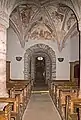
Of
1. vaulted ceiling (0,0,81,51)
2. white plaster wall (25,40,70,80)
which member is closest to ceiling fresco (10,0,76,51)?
vaulted ceiling (0,0,81,51)

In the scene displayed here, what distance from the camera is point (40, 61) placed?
3559 centimetres

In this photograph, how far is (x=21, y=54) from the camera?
20.7 m

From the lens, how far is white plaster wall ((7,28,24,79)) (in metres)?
20.4

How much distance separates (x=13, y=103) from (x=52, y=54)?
1460cm

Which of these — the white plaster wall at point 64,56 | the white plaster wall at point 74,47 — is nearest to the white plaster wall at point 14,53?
the white plaster wall at point 64,56

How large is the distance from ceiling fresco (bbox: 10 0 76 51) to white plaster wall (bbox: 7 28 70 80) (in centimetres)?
38

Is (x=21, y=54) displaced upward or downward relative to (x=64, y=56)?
upward

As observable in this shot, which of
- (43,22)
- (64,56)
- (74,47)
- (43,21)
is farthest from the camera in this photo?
(64,56)

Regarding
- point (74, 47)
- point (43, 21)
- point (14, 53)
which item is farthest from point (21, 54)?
point (74, 47)

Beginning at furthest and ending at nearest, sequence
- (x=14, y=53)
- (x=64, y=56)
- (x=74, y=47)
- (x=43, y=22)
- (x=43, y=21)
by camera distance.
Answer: (x=64, y=56), (x=14, y=53), (x=74, y=47), (x=43, y=22), (x=43, y=21)

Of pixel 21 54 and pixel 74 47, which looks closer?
pixel 74 47

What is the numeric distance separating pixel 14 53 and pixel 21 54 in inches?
22.7

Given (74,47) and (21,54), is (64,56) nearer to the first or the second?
(74,47)

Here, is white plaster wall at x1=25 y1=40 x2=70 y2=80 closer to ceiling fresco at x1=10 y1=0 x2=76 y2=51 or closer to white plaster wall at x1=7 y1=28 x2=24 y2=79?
ceiling fresco at x1=10 y1=0 x2=76 y2=51
